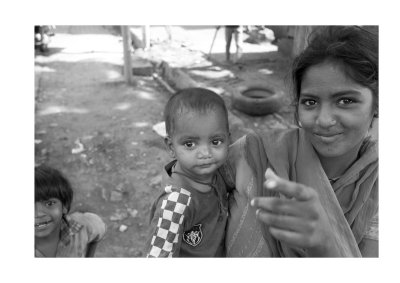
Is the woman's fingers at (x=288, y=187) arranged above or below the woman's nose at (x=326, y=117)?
below

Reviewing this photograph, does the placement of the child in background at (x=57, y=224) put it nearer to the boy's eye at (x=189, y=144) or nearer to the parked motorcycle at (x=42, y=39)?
the boy's eye at (x=189, y=144)

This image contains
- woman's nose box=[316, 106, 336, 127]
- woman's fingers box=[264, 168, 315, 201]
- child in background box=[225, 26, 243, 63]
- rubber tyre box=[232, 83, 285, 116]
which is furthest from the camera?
child in background box=[225, 26, 243, 63]

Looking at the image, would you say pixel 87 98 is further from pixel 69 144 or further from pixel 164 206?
pixel 164 206

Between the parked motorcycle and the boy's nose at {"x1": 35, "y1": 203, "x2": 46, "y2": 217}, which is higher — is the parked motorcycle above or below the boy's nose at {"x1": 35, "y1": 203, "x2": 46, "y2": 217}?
above

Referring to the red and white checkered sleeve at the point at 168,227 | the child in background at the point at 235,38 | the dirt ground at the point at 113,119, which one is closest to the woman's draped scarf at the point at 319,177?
the red and white checkered sleeve at the point at 168,227

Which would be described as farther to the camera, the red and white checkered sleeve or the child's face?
the child's face

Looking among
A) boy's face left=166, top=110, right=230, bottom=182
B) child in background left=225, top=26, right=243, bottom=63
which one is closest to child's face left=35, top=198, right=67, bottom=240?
boy's face left=166, top=110, right=230, bottom=182

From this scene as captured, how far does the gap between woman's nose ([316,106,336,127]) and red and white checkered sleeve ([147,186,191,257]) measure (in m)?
0.42

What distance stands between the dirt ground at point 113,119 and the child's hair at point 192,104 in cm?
155

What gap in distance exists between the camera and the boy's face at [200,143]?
3.83 feet

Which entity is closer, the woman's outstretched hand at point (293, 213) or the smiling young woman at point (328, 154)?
the woman's outstretched hand at point (293, 213)

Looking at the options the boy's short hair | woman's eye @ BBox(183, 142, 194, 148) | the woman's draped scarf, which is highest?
woman's eye @ BBox(183, 142, 194, 148)

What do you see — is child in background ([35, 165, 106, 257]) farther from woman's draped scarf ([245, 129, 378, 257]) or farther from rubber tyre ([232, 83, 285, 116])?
rubber tyre ([232, 83, 285, 116])

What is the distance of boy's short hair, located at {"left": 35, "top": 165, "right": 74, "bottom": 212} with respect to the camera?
1.38 metres
